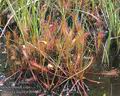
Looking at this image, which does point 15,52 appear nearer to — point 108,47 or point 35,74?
point 35,74

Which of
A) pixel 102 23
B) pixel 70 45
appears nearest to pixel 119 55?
pixel 102 23

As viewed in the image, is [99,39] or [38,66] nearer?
[38,66]

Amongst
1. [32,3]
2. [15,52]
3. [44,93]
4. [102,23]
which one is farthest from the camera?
[102,23]

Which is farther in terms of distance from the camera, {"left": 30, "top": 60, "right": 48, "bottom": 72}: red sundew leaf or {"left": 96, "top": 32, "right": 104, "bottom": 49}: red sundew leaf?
{"left": 96, "top": 32, "right": 104, "bottom": 49}: red sundew leaf

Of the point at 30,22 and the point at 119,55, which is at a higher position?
the point at 30,22

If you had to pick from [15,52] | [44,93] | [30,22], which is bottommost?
[44,93]

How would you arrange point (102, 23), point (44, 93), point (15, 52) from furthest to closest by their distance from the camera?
point (102, 23), point (15, 52), point (44, 93)

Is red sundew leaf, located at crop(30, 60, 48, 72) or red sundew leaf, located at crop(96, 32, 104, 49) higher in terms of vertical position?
red sundew leaf, located at crop(96, 32, 104, 49)

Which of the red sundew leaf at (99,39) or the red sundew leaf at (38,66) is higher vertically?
the red sundew leaf at (99,39)

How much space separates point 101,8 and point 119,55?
0.41m

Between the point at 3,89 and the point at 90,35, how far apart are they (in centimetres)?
74

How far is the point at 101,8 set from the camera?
2.98m

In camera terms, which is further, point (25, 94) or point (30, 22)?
point (30, 22)

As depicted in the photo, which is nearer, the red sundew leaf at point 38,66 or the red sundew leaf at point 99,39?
the red sundew leaf at point 38,66
